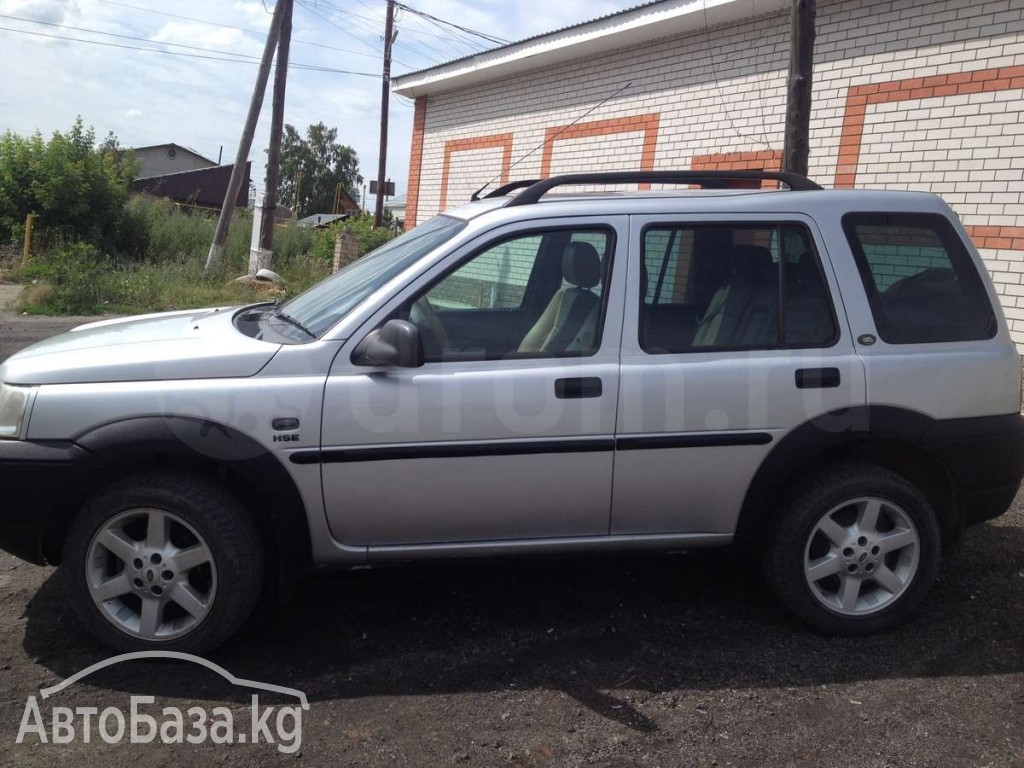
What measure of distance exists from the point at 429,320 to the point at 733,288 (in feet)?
4.21

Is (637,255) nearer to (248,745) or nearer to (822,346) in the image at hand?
(822,346)

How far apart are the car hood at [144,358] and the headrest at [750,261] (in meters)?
1.91

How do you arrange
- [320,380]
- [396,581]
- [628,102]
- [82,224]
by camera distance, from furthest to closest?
1. [82,224]
2. [628,102]
3. [396,581]
4. [320,380]

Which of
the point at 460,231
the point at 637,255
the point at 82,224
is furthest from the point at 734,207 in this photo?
the point at 82,224

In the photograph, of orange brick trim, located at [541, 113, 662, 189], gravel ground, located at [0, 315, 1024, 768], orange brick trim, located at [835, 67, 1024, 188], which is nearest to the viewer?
gravel ground, located at [0, 315, 1024, 768]

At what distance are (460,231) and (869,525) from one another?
210cm

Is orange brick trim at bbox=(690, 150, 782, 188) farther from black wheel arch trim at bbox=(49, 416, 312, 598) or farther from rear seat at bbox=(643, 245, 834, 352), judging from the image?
black wheel arch trim at bbox=(49, 416, 312, 598)

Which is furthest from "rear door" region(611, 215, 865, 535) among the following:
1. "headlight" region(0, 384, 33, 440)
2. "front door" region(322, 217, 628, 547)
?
"headlight" region(0, 384, 33, 440)

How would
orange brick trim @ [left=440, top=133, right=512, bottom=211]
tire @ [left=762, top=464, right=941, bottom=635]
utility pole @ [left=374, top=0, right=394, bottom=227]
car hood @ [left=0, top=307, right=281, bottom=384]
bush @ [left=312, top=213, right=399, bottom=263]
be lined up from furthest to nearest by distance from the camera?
utility pole @ [left=374, top=0, right=394, bottom=227], bush @ [left=312, top=213, right=399, bottom=263], orange brick trim @ [left=440, top=133, right=512, bottom=211], tire @ [left=762, top=464, right=941, bottom=635], car hood @ [left=0, top=307, right=281, bottom=384]

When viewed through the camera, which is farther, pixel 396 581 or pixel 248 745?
pixel 396 581

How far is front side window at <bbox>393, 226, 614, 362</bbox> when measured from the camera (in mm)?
3529

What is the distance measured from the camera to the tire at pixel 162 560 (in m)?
3.29

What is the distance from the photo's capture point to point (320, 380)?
11.0 feet

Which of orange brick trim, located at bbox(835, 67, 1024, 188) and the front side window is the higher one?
orange brick trim, located at bbox(835, 67, 1024, 188)
